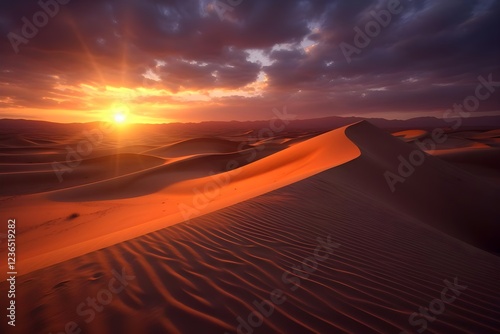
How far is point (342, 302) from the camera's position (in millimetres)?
2215

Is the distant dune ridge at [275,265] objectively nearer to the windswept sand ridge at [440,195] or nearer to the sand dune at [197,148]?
the windswept sand ridge at [440,195]

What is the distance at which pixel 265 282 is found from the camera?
2482 mm

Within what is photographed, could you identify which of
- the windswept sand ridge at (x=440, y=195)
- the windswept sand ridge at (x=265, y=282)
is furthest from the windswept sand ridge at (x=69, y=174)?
the windswept sand ridge at (x=440, y=195)

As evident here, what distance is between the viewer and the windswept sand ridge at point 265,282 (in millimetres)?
1998

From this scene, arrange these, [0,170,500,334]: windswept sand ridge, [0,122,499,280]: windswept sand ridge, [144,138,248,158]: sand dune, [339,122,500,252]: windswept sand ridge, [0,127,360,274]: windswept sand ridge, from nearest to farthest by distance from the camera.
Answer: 1. [0,170,500,334]: windswept sand ridge
2. [0,127,360,274]: windswept sand ridge
3. [0,122,499,280]: windswept sand ridge
4. [339,122,500,252]: windswept sand ridge
5. [144,138,248,158]: sand dune

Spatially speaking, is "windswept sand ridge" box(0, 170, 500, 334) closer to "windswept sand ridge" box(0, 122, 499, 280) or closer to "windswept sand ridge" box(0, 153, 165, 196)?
"windswept sand ridge" box(0, 122, 499, 280)

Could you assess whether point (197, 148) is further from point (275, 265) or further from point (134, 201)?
point (275, 265)

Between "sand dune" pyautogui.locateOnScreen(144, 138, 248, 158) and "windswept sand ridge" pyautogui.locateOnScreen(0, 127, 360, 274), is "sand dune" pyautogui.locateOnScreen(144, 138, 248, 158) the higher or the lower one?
the higher one

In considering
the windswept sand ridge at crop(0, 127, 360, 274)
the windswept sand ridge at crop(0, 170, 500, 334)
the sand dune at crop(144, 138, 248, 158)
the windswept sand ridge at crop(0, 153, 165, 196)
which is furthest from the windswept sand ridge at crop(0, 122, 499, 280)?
the sand dune at crop(144, 138, 248, 158)

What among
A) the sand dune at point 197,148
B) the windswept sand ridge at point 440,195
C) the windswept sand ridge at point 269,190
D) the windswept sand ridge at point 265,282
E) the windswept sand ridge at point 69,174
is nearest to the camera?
the windswept sand ridge at point 265,282

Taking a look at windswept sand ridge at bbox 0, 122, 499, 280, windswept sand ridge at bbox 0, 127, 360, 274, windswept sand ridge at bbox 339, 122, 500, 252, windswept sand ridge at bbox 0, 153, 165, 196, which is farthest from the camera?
windswept sand ridge at bbox 0, 153, 165, 196

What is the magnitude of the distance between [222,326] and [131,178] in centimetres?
1364

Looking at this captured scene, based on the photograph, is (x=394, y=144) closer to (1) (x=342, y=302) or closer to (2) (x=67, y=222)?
(1) (x=342, y=302)

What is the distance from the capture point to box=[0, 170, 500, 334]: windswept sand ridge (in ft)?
6.56
